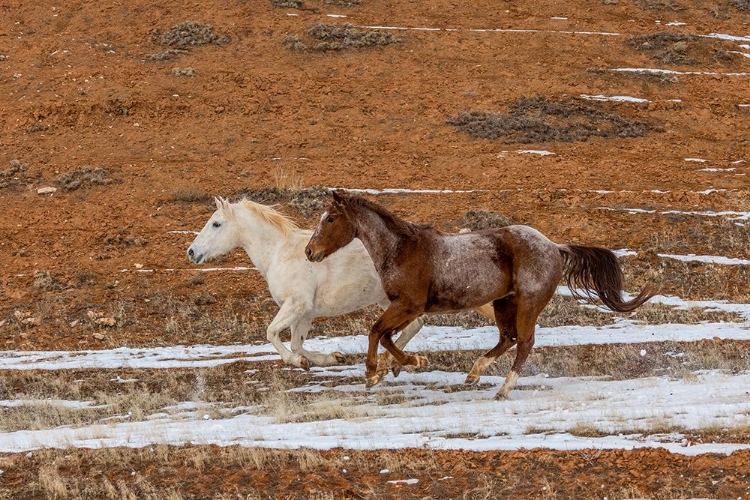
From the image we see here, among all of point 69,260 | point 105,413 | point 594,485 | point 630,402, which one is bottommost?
point 69,260

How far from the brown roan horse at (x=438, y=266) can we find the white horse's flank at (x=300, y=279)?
1.34m

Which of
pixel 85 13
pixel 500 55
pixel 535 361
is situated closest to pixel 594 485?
pixel 535 361

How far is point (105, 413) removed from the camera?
33.8 ft

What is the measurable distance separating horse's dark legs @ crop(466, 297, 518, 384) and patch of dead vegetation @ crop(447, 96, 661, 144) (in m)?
12.4

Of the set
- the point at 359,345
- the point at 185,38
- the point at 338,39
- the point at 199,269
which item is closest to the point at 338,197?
the point at 359,345

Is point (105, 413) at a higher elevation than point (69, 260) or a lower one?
higher

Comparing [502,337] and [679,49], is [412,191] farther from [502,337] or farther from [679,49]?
[679,49]

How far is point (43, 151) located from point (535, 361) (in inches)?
596

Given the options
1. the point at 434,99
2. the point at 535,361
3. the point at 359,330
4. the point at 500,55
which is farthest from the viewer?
the point at 500,55

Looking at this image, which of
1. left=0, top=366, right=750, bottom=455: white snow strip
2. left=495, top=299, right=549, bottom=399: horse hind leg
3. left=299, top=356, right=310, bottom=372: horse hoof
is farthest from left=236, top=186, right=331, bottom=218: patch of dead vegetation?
left=495, top=299, right=549, bottom=399: horse hind leg

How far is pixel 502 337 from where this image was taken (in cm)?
1041

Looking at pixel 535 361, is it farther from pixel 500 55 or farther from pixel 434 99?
pixel 500 55

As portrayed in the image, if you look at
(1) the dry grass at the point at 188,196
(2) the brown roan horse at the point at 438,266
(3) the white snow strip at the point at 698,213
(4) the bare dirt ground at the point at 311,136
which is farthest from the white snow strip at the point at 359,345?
(1) the dry grass at the point at 188,196

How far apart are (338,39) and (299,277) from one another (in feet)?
56.9
